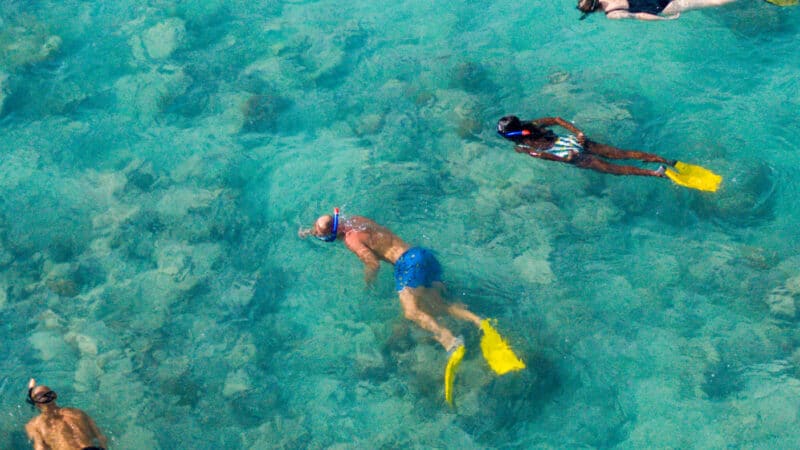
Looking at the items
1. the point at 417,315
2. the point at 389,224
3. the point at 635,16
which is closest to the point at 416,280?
the point at 417,315

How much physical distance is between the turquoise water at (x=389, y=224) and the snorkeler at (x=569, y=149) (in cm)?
61

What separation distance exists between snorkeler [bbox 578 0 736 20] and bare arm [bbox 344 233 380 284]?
6.05m

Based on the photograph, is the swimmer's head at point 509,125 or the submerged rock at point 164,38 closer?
the swimmer's head at point 509,125

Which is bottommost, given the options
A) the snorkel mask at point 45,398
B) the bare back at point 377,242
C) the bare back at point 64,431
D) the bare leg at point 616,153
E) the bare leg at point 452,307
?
the bare back at point 64,431

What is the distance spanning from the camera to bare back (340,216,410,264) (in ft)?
28.4

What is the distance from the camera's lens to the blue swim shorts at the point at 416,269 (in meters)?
8.10

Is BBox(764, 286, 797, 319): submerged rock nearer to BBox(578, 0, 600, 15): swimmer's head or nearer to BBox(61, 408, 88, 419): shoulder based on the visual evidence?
BBox(578, 0, 600, 15): swimmer's head

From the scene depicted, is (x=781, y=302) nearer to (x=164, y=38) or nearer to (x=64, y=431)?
(x=64, y=431)

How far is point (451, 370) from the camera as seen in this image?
7.57 m

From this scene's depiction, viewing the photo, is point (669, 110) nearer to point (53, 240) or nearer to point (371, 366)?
point (371, 366)

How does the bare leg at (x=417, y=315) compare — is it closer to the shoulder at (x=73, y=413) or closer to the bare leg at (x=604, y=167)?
the bare leg at (x=604, y=167)

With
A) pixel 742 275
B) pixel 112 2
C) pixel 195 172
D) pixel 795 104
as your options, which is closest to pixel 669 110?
pixel 795 104

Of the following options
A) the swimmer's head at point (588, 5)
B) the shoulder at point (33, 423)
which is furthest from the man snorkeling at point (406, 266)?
the swimmer's head at point (588, 5)

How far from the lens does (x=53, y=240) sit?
10109 mm
